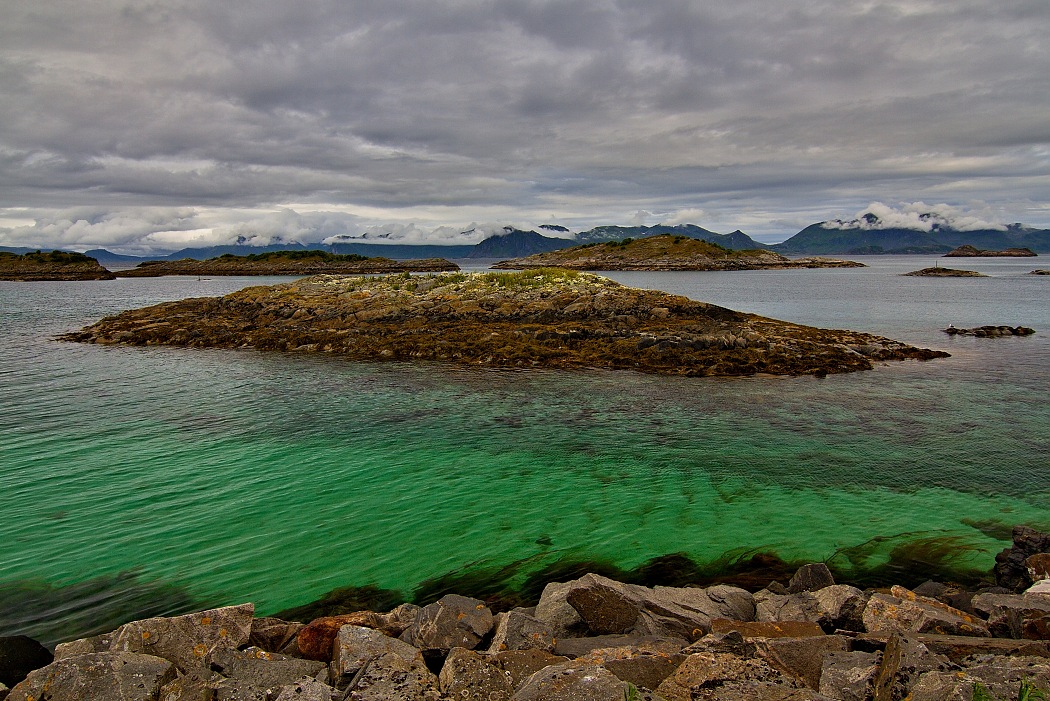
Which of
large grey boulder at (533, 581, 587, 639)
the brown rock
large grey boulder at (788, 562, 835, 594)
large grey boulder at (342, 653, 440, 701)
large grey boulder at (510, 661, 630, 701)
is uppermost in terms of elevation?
large grey boulder at (510, 661, 630, 701)

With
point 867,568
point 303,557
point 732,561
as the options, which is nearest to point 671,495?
point 732,561

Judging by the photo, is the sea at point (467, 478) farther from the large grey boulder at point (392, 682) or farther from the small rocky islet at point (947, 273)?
the small rocky islet at point (947, 273)

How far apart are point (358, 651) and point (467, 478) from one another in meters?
10.2

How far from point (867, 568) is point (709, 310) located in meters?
35.5

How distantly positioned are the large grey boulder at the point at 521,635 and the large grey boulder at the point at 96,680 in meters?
4.55

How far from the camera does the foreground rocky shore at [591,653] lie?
6.95 m

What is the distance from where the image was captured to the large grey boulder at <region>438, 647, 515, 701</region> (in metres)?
7.32

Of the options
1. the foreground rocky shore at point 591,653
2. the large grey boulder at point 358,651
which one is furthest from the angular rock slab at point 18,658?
the large grey boulder at point 358,651

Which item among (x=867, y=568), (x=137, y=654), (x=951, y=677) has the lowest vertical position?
(x=867, y=568)

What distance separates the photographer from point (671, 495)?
669 inches

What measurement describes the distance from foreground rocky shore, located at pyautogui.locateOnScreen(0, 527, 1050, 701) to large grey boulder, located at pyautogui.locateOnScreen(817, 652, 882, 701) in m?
0.02

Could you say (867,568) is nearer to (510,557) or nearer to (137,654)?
(510,557)

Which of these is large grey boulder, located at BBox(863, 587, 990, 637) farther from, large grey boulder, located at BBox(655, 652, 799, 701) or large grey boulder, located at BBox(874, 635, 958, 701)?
large grey boulder, located at BBox(655, 652, 799, 701)

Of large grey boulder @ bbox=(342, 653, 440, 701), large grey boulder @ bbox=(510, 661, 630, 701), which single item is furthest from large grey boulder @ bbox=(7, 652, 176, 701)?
large grey boulder @ bbox=(510, 661, 630, 701)
